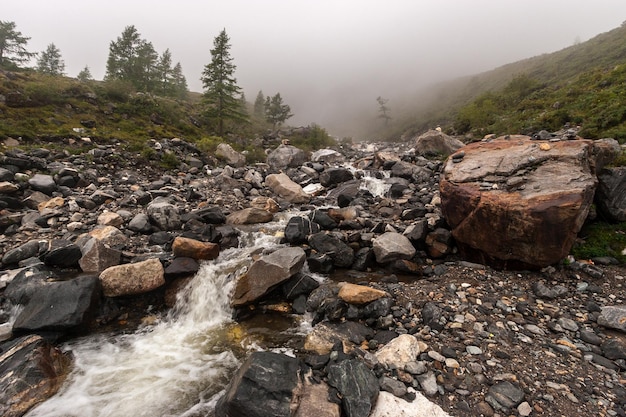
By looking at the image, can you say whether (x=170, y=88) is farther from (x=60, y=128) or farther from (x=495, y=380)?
(x=495, y=380)

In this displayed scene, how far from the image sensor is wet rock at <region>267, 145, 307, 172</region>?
81.5 feet

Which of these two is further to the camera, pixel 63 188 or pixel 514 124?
pixel 514 124

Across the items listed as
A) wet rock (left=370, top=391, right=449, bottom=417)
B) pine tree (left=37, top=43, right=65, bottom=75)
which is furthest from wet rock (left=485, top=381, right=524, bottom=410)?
pine tree (left=37, top=43, right=65, bottom=75)

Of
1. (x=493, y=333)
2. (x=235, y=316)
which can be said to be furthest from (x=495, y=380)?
(x=235, y=316)

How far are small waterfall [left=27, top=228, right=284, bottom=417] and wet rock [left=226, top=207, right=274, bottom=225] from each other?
164 inches

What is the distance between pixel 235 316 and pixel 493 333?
6.51 meters

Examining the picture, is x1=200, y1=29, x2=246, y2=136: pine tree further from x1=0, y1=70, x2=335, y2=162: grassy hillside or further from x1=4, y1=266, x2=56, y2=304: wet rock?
x1=4, y1=266, x2=56, y2=304: wet rock

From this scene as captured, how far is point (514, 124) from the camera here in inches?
884

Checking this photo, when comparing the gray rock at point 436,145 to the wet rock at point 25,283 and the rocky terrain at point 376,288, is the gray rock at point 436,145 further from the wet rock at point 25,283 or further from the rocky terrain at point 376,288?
the wet rock at point 25,283

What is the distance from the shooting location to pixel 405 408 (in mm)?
4477

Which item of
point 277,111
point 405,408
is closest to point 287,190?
point 405,408

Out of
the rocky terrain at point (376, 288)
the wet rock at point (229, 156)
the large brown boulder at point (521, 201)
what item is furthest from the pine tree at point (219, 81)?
the large brown boulder at point (521, 201)

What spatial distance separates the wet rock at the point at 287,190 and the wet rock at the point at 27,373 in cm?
1224

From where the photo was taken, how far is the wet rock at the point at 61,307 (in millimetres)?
6270
